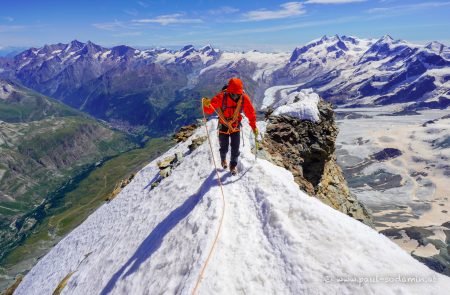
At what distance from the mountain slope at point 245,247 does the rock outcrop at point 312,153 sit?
26.6 ft

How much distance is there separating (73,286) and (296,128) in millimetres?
24131

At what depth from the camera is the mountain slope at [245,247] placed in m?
13.7

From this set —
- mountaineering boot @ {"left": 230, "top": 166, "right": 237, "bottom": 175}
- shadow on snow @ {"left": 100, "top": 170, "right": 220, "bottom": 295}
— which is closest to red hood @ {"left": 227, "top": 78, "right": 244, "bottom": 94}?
mountaineering boot @ {"left": 230, "top": 166, "right": 237, "bottom": 175}

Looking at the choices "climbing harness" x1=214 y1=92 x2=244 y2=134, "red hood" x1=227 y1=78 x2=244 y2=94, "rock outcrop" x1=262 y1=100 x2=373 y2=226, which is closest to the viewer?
"red hood" x1=227 y1=78 x2=244 y2=94

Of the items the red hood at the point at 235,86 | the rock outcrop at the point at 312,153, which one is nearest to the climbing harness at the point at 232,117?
the red hood at the point at 235,86

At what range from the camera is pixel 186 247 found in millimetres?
17688

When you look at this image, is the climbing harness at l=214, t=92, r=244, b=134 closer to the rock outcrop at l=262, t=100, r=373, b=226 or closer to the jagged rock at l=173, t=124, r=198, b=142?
the rock outcrop at l=262, t=100, r=373, b=226

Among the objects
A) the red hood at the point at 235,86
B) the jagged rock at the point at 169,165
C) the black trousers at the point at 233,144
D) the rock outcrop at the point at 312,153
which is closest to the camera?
the red hood at the point at 235,86

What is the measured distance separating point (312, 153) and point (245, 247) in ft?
82.0

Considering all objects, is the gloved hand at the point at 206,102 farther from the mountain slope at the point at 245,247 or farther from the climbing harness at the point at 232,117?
the mountain slope at the point at 245,247

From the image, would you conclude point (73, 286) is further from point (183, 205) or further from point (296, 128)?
point (296, 128)

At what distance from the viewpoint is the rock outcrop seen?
34.0 m

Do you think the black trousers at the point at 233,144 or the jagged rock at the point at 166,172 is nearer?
the black trousers at the point at 233,144

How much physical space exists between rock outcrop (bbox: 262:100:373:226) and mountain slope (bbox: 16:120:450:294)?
319 inches
